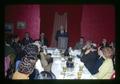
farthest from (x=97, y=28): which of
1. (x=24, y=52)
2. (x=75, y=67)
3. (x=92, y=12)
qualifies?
(x=24, y=52)

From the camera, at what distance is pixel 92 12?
396 centimetres

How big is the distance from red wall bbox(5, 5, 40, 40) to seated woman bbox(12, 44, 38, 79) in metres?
0.11

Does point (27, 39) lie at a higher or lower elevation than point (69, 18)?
lower

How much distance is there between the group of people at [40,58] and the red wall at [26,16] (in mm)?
48

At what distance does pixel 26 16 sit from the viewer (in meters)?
3.94

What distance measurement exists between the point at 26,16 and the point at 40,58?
42cm

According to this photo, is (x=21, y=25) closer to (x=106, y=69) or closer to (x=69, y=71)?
(x=69, y=71)

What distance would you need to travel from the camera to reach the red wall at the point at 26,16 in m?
3.93

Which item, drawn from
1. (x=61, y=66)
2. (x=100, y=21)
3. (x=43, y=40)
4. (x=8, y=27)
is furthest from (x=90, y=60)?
(x=8, y=27)

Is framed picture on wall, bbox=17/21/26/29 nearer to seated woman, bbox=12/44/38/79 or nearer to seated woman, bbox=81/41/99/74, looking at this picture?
seated woman, bbox=12/44/38/79

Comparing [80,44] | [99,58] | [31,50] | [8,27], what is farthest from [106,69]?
[8,27]


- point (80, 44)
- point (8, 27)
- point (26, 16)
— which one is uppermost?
point (26, 16)

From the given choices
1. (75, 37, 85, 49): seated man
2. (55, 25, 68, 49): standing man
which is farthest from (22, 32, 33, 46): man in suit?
(75, 37, 85, 49): seated man

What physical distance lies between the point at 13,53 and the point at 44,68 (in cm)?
32
